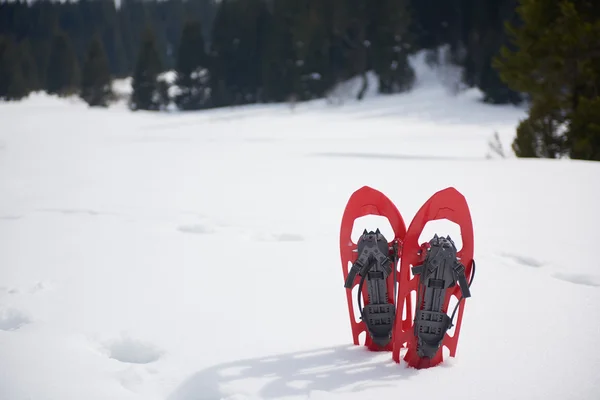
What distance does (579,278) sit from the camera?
397 cm

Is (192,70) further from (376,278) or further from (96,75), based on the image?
(376,278)

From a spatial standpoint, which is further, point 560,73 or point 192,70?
point 192,70

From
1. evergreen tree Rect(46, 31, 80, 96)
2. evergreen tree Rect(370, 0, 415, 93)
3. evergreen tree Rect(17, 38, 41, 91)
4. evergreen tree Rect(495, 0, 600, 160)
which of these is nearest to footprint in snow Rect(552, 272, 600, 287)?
evergreen tree Rect(495, 0, 600, 160)

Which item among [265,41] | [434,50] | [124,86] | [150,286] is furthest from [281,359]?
[124,86]

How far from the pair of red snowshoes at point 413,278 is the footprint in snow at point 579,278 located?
5.43 ft

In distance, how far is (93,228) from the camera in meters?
5.28

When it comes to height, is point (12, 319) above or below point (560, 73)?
below

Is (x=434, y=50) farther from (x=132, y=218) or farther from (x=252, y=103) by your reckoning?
(x=132, y=218)

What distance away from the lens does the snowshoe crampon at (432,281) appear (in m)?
2.59

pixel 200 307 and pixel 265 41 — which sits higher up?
pixel 265 41

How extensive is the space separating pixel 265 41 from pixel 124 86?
2456 cm

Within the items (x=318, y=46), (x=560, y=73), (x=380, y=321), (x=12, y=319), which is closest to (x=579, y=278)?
(x=380, y=321)

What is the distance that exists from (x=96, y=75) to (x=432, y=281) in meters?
38.4

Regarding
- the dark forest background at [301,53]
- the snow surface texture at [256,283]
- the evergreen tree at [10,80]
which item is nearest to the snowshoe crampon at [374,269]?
the snow surface texture at [256,283]
